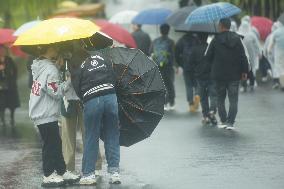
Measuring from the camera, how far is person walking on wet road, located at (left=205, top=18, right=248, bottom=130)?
48.0ft

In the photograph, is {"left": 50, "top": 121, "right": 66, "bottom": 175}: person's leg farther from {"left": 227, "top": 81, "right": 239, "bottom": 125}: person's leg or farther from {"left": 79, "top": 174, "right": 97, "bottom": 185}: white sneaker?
{"left": 227, "top": 81, "right": 239, "bottom": 125}: person's leg

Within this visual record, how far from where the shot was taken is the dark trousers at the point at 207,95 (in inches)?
620

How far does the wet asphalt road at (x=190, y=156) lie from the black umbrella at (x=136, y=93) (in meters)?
0.61

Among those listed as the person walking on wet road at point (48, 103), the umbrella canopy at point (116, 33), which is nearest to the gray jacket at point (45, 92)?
the person walking on wet road at point (48, 103)

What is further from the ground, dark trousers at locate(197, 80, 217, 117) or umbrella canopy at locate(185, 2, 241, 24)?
umbrella canopy at locate(185, 2, 241, 24)

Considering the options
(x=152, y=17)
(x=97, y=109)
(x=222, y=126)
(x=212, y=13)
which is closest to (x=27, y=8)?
(x=152, y=17)

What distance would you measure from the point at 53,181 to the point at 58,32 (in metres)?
1.70

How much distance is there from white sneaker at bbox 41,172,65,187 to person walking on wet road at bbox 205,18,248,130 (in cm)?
510

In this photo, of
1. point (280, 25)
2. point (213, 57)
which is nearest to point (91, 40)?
point (213, 57)

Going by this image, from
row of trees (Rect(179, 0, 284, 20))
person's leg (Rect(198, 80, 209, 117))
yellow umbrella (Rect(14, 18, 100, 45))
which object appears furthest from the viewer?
row of trees (Rect(179, 0, 284, 20))

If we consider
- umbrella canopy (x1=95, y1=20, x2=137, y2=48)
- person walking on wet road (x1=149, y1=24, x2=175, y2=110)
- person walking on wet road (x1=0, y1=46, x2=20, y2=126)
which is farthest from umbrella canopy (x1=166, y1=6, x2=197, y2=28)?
person walking on wet road (x1=0, y1=46, x2=20, y2=126)

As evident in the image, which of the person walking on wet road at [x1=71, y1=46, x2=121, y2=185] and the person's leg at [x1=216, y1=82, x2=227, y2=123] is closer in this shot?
the person walking on wet road at [x1=71, y1=46, x2=121, y2=185]

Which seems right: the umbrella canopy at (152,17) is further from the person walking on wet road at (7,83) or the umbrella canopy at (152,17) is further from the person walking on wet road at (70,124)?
the person walking on wet road at (70,124)

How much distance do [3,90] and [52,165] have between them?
751 cm
